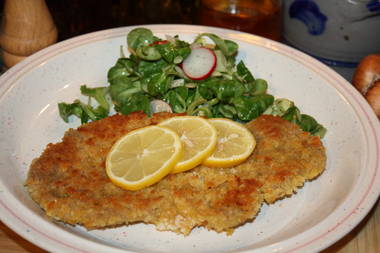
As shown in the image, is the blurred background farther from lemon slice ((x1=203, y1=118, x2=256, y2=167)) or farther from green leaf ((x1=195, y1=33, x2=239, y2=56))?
lemon slice ((x1=203, y1=118, x2=256, y2=167))

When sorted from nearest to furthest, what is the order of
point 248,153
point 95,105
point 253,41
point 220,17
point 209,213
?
1. point 209,213
2. point 248,153
3. point 95,105
4. point 253,41
5. point 220,17

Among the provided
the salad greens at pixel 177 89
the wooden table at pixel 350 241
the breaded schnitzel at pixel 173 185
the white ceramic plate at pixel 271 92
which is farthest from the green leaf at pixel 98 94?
the wooden table at pixel 350 241

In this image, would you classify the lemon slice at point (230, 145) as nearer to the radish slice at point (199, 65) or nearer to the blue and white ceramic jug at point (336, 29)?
the radish slice at point (199, 65)

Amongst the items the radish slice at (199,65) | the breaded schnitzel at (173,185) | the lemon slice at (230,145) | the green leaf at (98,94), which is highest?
the radish slice at (199,65)

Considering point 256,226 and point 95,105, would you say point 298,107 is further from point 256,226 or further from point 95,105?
point 95,105

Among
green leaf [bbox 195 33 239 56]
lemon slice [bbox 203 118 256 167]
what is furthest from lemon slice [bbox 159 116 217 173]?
green leaf [bbox 195 33 239 56]

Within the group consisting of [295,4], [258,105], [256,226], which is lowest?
[256,226]

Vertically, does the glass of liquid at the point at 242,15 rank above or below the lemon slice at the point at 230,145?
below

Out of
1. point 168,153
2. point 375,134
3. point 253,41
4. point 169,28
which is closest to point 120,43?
point 169,28
